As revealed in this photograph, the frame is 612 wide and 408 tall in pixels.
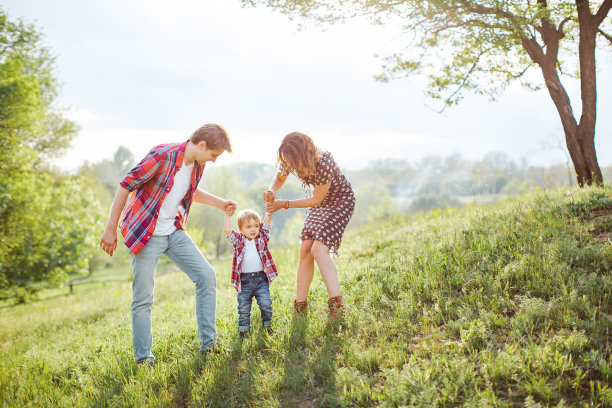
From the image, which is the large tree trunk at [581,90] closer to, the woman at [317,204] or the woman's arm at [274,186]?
the woman at [317,204]

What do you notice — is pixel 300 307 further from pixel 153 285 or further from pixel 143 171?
pixel 143 171

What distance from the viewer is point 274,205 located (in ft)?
14.1

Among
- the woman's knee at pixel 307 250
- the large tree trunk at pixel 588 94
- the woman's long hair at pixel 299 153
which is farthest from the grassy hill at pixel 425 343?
the large tree trunk at pixel 588 94

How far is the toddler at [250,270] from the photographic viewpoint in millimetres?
4426

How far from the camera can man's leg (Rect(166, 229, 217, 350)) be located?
419cm

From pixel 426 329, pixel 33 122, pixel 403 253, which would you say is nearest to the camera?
pixel 426 329

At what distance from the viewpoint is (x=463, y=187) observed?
618cm

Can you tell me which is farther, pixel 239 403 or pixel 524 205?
pixel 524 205

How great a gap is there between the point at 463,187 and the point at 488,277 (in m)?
2.37

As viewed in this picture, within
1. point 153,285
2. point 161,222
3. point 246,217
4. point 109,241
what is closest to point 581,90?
point 246,217

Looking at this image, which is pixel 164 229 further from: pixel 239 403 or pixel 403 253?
pixel 403 253

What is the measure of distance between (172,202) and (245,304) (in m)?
1.39

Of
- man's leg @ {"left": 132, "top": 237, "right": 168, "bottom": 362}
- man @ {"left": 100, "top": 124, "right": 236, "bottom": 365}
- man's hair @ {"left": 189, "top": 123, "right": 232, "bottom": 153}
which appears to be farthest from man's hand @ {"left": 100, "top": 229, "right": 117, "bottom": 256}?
man's hair @ {"left": 189, "top": 123, "right": 232, "bottom": 153}

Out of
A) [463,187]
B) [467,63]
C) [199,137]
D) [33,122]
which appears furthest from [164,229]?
[33,122]
